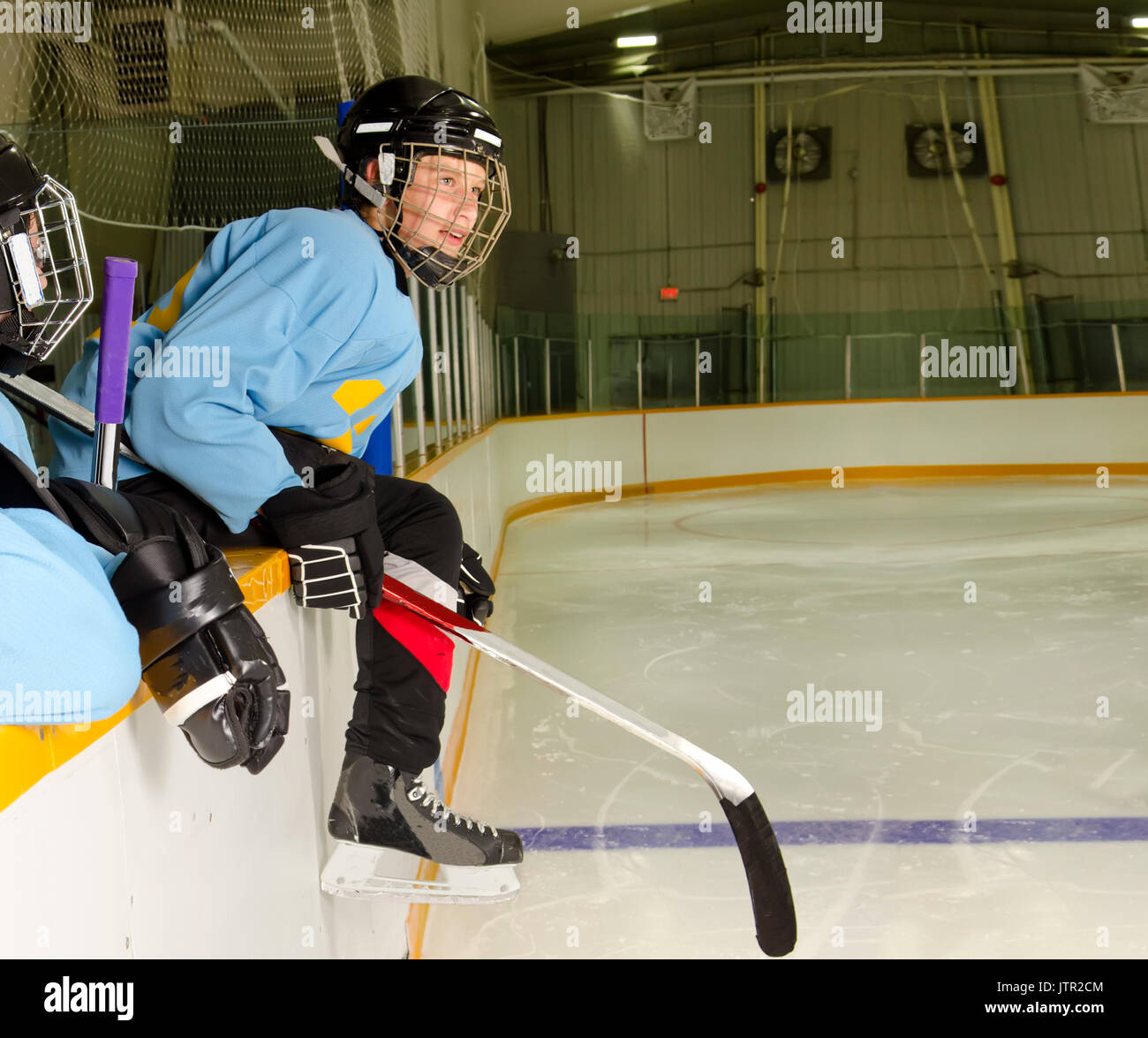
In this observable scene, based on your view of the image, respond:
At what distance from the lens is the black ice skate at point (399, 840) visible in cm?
138

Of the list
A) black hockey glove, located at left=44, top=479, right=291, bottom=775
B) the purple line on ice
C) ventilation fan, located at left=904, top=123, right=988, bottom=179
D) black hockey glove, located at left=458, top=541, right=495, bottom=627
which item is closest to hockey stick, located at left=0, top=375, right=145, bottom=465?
black hockey glove, located at left=44, top=479, right=291, bottom=775

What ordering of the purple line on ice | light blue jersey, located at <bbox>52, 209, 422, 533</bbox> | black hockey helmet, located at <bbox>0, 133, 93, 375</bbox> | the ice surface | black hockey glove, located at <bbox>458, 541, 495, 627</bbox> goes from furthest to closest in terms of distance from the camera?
the purple line on ice < the ice surface < black hockey glove, located at <bbox>458, 541, 495, 627</bbox> < light blue jersey, located at <bbox>52, 209, 422, 533</bbox> < black hockey helmet, located at <bbox>0, 133, 93, 375</bbox>

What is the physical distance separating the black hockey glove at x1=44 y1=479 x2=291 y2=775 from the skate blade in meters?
0.60

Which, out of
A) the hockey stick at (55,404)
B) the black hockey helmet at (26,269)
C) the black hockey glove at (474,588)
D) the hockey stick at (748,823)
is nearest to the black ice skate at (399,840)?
the hockey stick at (748,823)

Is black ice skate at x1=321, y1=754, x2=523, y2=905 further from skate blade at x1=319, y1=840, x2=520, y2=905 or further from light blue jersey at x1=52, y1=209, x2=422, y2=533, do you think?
light blue jersey at x1=52, y1=209, x2=422, y2=533

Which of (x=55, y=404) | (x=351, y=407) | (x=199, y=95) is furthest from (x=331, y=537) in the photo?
(x=199, y=95)

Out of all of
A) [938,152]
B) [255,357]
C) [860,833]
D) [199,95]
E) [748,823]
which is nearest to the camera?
[255,357]

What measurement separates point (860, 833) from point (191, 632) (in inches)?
72.3

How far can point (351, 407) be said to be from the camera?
4.65 feet

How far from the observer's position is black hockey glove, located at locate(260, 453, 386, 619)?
1274 mm

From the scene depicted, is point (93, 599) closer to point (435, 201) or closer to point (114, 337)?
point (114, 337)
